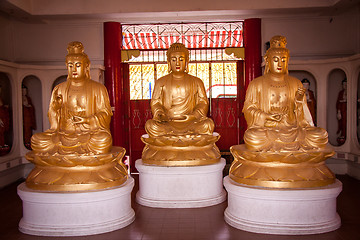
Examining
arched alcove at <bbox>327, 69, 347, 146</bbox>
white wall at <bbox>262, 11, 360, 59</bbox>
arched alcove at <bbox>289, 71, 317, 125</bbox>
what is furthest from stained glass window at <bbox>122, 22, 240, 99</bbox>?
arched alcove at <bbox>327, 69, 347, 146</bbox>

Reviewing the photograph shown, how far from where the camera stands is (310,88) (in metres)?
7.06

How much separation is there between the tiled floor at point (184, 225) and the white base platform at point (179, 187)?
12cm

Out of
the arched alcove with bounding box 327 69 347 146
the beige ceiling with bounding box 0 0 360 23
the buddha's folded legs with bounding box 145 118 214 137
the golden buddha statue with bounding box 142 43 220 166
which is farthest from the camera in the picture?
the arched alcove with bounding box 327 69 347 146

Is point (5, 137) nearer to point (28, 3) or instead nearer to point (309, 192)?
point (28, 3)

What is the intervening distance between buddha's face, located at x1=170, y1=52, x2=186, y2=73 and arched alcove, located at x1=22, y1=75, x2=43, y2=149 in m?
3.22

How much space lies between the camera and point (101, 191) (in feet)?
12.3

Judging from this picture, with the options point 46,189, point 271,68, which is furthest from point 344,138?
point 46,189

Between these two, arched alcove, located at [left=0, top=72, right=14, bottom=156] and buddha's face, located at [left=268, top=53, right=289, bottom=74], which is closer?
buddha's face, located at [left=268, top=53, right=289, bottom=74]

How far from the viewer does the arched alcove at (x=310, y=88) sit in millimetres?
6684

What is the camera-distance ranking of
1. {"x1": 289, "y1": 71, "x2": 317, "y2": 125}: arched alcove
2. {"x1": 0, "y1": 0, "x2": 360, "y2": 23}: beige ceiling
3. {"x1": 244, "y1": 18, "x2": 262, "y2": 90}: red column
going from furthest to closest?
1. {"x1": 244, "y1": 18, "x2": 262, "y2": 90}: red column
2. {"x1": 289, "y1": 71, "x2": 317, "y2": 125}: arched alcove
3. {"x1": 0, "y1": 0, "x2": 360, "y2": 23}: beige ceiling

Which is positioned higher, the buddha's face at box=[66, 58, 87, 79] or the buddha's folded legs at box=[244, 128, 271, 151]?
the buddha's face at box=[66, 58, 87, 79]

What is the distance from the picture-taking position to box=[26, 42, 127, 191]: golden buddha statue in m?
3.82

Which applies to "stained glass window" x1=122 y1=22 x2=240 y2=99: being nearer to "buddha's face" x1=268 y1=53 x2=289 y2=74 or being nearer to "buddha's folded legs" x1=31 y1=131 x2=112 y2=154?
"buddha's face" x1=268 y1=53 x2=289 y2=74

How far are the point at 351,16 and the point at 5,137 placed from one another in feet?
23.0
